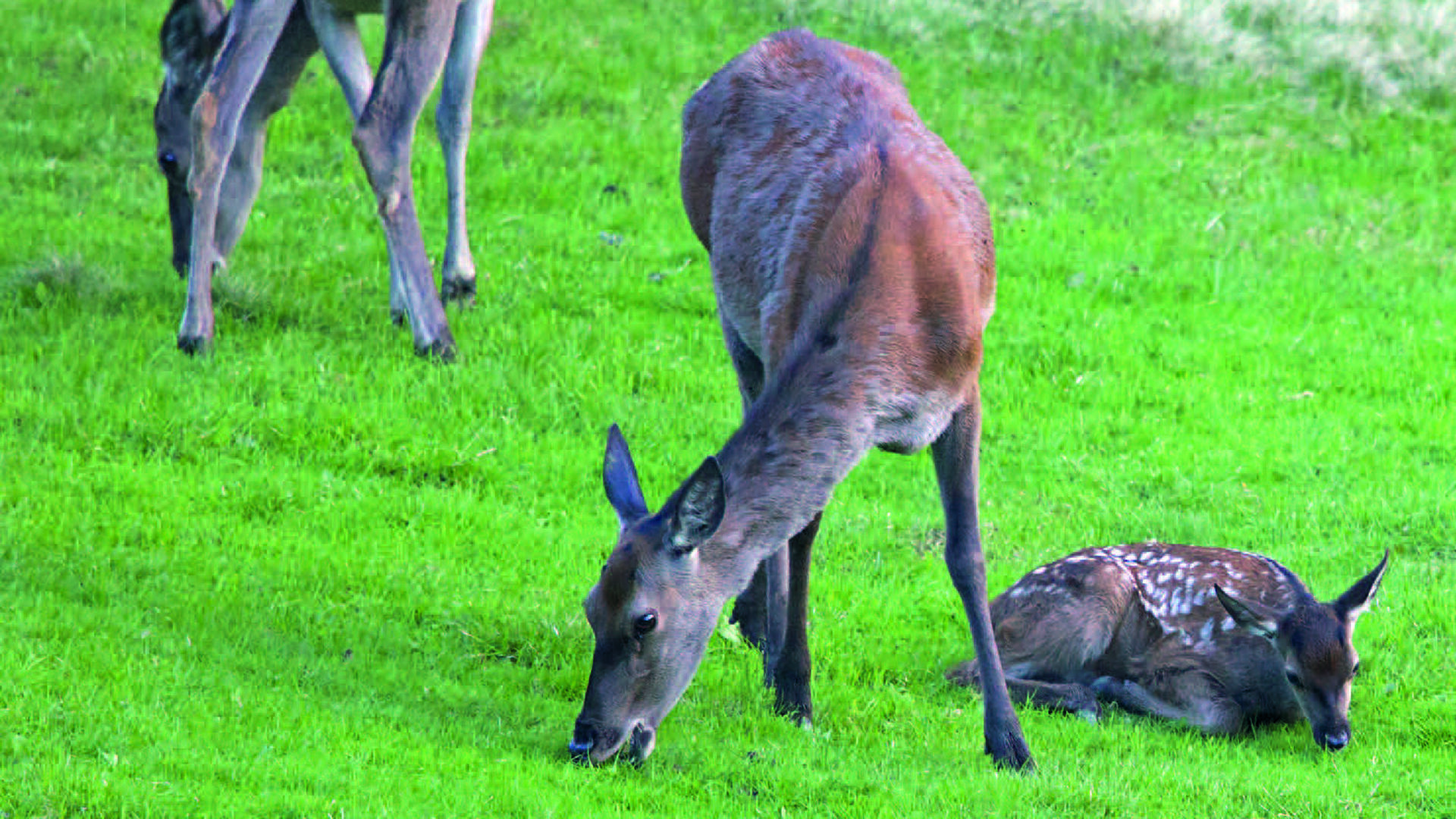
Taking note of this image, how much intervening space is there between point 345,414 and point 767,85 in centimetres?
330

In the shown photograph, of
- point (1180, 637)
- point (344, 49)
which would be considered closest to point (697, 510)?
point (1180, 637)

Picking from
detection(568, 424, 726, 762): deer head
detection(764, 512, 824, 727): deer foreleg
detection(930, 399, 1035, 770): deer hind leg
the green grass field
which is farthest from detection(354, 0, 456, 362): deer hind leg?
detection(568, 424, 726, 762): deer head

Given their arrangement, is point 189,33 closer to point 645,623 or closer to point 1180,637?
point 645,623

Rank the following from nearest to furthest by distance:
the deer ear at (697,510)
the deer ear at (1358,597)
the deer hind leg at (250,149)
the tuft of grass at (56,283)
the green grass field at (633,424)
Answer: the deer ear at (697,510)
the green grass field at (633,424)
the deer ear at (1358,597)
the tuft of grass at (56,283)
the deer hind leg at (250,149)

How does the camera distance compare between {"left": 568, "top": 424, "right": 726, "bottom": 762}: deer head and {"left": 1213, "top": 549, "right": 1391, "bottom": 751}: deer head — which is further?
{"left": 1213, "top": 549, "right": 1391, "bottom": 751}: deer head

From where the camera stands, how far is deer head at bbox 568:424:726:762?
19.4ft

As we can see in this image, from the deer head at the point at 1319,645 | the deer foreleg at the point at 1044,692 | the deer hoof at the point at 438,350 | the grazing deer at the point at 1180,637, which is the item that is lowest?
the deer hoof at the point at 438,350

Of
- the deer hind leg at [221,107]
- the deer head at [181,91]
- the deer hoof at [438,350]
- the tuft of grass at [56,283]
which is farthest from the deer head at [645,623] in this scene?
the deer head at [181,91]

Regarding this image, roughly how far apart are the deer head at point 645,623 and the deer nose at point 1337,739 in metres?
2.64

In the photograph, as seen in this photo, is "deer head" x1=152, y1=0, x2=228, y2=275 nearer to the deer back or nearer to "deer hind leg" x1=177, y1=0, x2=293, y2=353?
"deer hind leg" x1=177, y1=0, x2=293, y2=353

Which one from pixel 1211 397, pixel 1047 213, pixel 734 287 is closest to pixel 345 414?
pixel 734 287

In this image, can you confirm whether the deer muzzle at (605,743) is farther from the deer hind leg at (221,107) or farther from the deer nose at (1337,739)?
the deer hind leg at (221,107)

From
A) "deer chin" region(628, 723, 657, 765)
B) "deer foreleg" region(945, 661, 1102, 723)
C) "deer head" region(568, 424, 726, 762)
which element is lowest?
"deer foreleg" region(945, 661, 1102, 723)

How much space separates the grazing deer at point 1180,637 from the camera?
720cm
